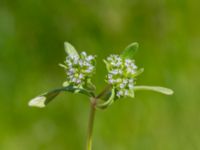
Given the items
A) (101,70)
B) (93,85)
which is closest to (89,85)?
(93,85)

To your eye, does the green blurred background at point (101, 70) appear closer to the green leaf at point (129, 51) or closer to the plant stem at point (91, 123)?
the green leaf at point (129, 51)

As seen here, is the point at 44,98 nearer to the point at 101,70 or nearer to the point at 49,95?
the point at 49,95

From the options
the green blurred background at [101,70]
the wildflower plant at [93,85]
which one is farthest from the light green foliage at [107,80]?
the green blurred background at [101,70]

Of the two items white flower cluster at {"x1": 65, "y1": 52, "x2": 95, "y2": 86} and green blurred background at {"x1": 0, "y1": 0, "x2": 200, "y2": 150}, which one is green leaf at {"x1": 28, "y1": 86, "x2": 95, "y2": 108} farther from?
green blurred background at {"x1": 0, "y1": 0, "x2": 200, "y2": 150}

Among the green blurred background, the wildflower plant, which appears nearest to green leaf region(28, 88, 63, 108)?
the wildflower plant

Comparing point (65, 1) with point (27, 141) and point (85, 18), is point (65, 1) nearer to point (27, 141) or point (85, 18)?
point (85, 18)

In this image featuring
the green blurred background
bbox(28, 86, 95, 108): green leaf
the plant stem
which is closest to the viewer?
the plant stem

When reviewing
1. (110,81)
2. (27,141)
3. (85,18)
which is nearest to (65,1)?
(85,18)
